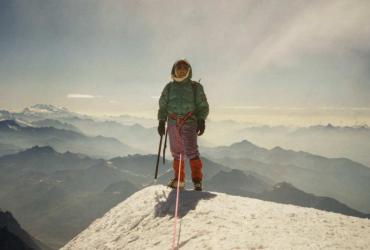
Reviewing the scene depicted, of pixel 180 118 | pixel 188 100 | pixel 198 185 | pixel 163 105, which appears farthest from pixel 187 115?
pixel 198 185

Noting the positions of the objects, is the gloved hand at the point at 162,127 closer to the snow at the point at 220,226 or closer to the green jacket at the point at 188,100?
the green jacket at the point at 188,100

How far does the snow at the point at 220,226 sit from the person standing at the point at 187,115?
3.26 feet

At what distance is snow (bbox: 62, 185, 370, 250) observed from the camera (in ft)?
14.5

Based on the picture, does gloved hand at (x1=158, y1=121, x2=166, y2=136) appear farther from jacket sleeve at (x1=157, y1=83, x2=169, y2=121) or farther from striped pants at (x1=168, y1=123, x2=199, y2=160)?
striped pants at (x1=168, y1=123, x2=199, y2=160)

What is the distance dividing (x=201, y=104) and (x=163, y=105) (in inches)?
47.0

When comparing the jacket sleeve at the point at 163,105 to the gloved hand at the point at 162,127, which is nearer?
the jacket sleeve at the point at 163,105

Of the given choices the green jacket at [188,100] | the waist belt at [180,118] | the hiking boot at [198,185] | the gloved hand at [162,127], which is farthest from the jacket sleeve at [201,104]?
the hiking boot at [198,185]

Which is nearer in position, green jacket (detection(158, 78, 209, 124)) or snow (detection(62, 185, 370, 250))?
snow (detection(62, 185, 370, 250))

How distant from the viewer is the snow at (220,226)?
4410 millimetres

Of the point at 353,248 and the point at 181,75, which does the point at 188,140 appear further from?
the point at 353,248

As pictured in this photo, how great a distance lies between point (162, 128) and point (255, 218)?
14.0 ft

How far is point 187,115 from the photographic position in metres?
8.14

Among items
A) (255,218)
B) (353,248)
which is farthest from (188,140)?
(353,248)

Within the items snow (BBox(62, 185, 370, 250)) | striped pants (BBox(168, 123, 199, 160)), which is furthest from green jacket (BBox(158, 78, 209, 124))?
snow (BBox(62, 185, 370, 250))
